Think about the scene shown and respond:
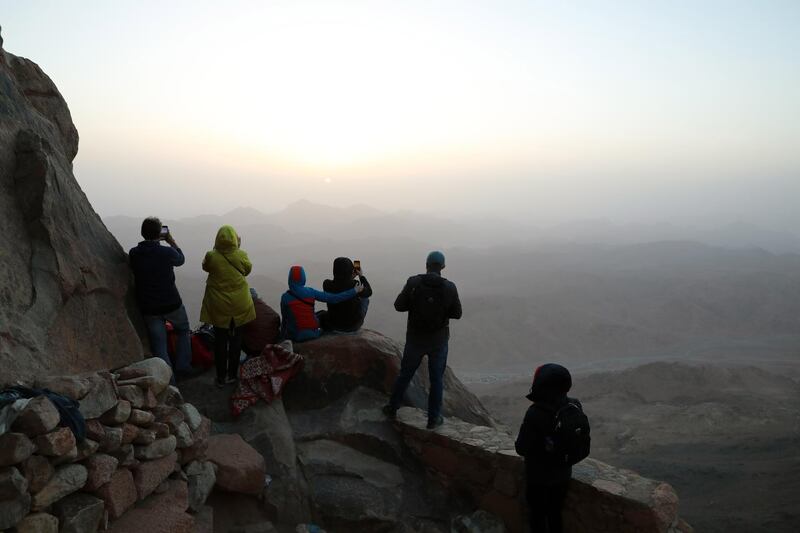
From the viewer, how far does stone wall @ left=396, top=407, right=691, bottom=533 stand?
16.0 ft

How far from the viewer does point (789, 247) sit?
618ft

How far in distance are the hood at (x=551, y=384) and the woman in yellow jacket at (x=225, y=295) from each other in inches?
146

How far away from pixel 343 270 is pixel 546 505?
398 cm

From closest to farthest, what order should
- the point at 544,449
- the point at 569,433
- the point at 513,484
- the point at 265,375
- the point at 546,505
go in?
1. the point at 569,433
2. the point at 544,449
3. the point at 546,505
4. the point at 513,484
5. the point at 265,375

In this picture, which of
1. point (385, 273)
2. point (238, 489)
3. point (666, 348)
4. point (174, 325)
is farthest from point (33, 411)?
point (385, 273)

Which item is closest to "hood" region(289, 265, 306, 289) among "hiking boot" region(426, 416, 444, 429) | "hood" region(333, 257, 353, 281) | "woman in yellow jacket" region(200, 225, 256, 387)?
"hood" region(333, 257, 353, 281)

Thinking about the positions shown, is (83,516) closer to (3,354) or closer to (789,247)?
(3,354)

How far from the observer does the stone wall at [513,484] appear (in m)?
4.89

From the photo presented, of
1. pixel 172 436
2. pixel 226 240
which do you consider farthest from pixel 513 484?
pixel 226 240

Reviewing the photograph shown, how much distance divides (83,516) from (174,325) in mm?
3279

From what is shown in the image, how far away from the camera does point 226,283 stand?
630 cm

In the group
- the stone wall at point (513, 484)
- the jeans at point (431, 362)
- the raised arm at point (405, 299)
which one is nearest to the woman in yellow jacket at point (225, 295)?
the raised arm at point (405, 299)

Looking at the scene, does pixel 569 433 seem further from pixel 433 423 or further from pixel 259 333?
pixel 259 333

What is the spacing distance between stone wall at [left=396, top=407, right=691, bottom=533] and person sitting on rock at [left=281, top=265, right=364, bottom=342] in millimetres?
1845
